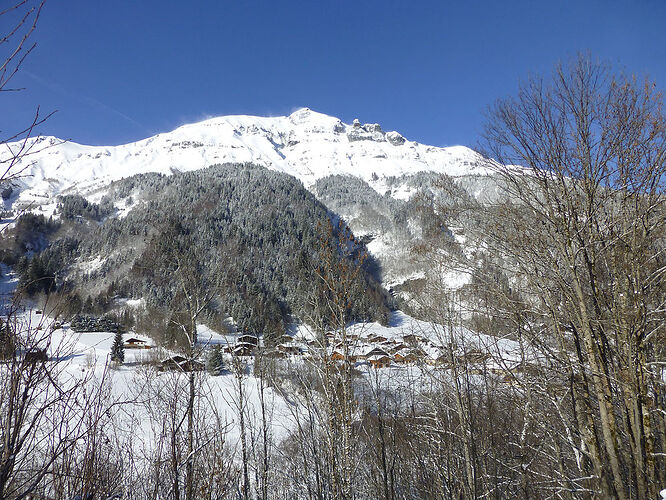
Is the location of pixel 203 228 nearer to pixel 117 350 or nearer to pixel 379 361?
pixel 117 350

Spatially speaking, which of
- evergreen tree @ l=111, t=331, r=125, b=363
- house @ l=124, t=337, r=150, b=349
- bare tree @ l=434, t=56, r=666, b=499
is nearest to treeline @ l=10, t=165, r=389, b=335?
house @ l=124, t=337, r=150, b=349

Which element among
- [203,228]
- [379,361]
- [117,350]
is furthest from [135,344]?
[203,228]

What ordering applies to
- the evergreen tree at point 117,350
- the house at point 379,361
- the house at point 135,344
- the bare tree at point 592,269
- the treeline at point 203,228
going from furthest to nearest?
the treeline at point 203,228
the house at point 135,344
the evergreen tree at point 117,350
the house at point 379,361
the bare tree at point 592,269

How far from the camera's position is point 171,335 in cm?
3203

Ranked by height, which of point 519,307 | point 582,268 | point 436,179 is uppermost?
point 436,179

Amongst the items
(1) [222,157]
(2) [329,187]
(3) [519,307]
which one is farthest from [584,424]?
(1) [222,157]

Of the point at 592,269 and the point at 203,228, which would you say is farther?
the point at 203,228

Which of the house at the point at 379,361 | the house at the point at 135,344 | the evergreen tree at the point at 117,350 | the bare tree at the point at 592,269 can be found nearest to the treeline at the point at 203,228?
the house at the point at 135,344

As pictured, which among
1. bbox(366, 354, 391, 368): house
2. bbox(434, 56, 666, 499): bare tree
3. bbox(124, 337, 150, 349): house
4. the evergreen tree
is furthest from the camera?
bbox(124, 337, 150, 349): house

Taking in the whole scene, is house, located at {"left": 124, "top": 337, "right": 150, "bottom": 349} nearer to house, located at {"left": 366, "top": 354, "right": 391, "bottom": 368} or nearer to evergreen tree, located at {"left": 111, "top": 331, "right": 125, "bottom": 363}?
evergreen tree, located at {"left": 111, "top": 331, "right": 125, "bottom": 363}

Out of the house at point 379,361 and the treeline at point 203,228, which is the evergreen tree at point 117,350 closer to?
the treeline at point 203,228

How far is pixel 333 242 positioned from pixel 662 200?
3637mm

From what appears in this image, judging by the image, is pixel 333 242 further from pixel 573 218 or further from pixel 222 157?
pixel 222 157

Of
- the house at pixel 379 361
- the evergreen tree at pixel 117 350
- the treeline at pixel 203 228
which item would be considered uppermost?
the treeline at pixel 203 228
